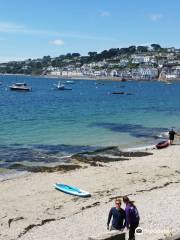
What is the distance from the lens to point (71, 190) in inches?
1040

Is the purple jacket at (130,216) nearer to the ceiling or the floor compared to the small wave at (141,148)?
nearer to the ceiling

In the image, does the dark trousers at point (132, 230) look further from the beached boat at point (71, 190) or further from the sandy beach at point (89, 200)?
the beached boat at point (71, 190)

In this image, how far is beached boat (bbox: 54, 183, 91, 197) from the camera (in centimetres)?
2586

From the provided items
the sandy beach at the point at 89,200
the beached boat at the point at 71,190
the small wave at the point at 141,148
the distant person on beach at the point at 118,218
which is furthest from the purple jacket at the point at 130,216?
the small wave at the point at 141,148

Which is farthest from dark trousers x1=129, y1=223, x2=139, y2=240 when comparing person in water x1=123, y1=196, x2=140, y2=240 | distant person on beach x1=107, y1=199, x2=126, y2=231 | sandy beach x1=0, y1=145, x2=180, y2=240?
distant person on beach x1=107, y1=199, x2=126, y2=231

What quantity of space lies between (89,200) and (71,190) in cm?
163

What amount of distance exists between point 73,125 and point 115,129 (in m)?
5.85

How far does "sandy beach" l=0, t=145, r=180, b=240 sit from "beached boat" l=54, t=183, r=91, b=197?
0.26 metres

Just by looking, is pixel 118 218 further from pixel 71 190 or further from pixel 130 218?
pixel 71 190

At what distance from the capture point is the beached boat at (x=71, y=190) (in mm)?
25859

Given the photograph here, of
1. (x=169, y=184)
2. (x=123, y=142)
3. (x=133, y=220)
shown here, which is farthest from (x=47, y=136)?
(x=133, y=220)

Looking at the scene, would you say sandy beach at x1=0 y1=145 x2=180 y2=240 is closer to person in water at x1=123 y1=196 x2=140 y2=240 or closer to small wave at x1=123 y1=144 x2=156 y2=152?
person in water at x1=123 y1=196 x2=140 y2=240

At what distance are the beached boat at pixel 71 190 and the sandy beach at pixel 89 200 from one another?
26 centimetres

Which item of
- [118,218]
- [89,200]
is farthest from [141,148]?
[118,218]
